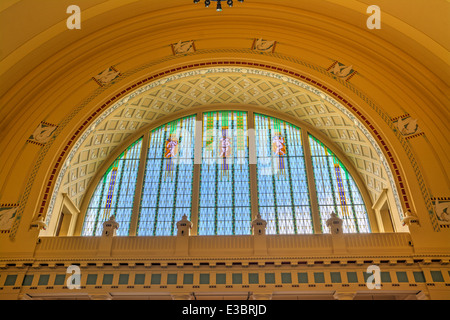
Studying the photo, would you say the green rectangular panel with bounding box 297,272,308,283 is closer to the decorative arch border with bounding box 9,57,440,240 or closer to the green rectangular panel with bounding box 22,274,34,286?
the decorative arch border with bounding box 9,57,440,240

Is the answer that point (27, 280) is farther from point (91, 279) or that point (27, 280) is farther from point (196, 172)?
point (196, 172)

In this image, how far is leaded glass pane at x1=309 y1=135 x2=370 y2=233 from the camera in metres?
16.6

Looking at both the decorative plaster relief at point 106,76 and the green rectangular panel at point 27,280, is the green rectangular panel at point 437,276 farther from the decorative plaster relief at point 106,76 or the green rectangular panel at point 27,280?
the decorative plaster relief at point 106,76

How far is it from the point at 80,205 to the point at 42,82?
5.53 meters

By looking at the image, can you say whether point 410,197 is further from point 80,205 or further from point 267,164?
point 80,205

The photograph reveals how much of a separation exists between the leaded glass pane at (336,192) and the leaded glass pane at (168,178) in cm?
588

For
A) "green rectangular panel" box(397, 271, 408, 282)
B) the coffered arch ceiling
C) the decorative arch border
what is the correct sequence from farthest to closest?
the coffered arch ceiling < the decorative arch border < "green rectangular panel" box(397, 271, 408, 282)

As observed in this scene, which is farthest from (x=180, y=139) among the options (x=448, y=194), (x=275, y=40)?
(x=448, y=194)

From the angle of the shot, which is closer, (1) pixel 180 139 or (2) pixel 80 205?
(2) pixel 80 205

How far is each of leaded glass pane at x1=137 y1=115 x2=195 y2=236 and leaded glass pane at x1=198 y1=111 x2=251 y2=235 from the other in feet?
2.34

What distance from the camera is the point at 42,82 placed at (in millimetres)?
15977

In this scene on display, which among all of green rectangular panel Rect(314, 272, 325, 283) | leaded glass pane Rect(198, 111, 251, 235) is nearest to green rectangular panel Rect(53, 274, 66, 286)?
leaded glass pane Rect(198, 111, 251, 235)
